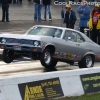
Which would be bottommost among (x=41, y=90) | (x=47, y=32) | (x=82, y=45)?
(x=82, y=45)

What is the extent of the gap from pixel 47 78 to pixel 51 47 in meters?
5.79

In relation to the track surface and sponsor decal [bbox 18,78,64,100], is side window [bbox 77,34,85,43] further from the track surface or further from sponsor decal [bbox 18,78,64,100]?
sponsor decal [bbox 18,78,64,100]

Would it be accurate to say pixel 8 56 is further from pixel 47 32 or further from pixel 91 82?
pixel 91 82

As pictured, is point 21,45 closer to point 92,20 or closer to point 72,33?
point 72,33

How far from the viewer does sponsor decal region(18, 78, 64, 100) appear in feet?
35.3

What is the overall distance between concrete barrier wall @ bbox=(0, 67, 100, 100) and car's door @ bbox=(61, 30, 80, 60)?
16.7ft

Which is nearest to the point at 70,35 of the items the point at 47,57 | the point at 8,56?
the point at 47,57

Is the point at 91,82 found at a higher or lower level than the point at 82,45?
higher

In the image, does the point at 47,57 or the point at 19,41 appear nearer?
the point at 19,41

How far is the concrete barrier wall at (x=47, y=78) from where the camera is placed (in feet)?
34.1

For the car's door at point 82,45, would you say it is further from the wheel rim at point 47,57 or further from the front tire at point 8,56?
the front tire at point 8,56

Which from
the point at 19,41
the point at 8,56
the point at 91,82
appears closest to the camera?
the point at 91,82

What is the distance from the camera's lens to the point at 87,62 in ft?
60.5

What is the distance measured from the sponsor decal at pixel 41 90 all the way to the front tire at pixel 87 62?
22.1 feet
